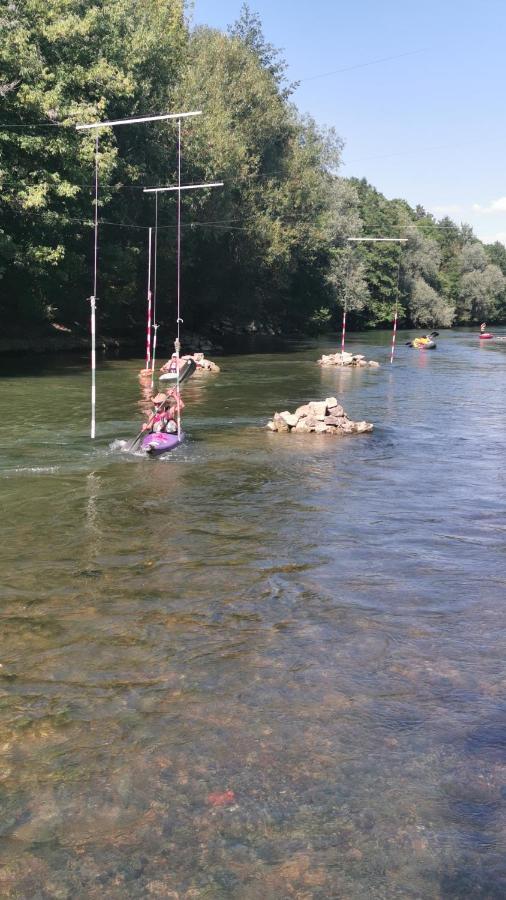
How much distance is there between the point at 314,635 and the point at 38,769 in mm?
3067

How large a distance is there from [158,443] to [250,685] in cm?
1023

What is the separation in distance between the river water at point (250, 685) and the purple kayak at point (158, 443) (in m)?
1.51

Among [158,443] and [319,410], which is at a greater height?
[319,410]

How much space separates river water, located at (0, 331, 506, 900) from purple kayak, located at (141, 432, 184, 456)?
1506 mm

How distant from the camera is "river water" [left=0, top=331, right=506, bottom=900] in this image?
459 cm

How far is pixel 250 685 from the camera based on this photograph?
6.56m

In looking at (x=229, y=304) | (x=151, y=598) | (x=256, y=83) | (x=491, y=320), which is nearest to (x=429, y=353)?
(x=229, y=304)

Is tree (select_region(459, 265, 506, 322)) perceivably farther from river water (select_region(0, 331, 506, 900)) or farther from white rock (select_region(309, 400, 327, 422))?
river water (select_region(0, 331, 506, 900))

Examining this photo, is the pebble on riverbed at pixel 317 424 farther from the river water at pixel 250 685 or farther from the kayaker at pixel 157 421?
the river water at pixel 250 685

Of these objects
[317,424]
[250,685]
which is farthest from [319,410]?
[250,685]

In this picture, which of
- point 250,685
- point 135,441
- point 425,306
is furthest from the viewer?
point 425,306

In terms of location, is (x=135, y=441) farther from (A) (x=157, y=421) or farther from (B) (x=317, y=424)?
(B) (x=317, y=424)

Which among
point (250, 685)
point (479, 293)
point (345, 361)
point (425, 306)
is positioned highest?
point (479, 293)

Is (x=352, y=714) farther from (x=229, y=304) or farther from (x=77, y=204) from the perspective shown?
(x=229, y=304)
